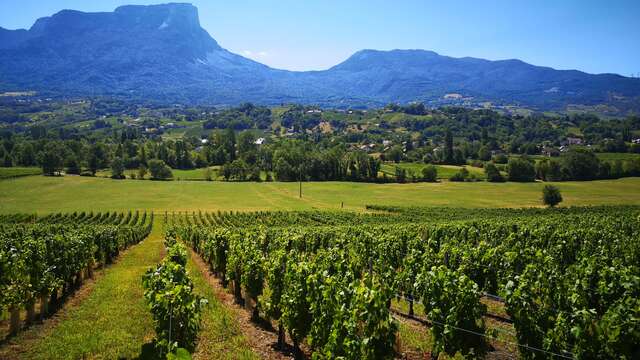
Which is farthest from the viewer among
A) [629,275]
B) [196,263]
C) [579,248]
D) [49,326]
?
[196,263]

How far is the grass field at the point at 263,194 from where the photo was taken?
93062mm

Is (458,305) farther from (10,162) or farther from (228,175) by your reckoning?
(10,162)

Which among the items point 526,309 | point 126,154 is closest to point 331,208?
point 526,309

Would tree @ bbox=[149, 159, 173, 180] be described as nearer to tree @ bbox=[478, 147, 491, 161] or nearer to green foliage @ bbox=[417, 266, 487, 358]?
green foliage @ bbox=[417, 266, 487, 358]

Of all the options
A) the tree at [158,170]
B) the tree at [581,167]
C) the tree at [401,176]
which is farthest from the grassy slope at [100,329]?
the tree at [581,167]

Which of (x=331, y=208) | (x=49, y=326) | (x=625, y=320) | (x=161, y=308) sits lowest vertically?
(x=331, y=208)

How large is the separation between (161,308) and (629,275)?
17750mm

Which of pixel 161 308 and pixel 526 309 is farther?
pixel 161 308

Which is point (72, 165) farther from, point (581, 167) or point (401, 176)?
point (581, 167)

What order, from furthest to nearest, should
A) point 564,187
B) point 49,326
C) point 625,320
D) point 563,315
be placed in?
point 564,187 < point 49,326 < point 563,315 < point 625,320

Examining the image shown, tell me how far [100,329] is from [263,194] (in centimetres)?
9355

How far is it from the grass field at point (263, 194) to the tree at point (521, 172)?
821cm

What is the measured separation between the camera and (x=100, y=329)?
17.0 metres

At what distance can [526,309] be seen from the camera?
12570 mm
